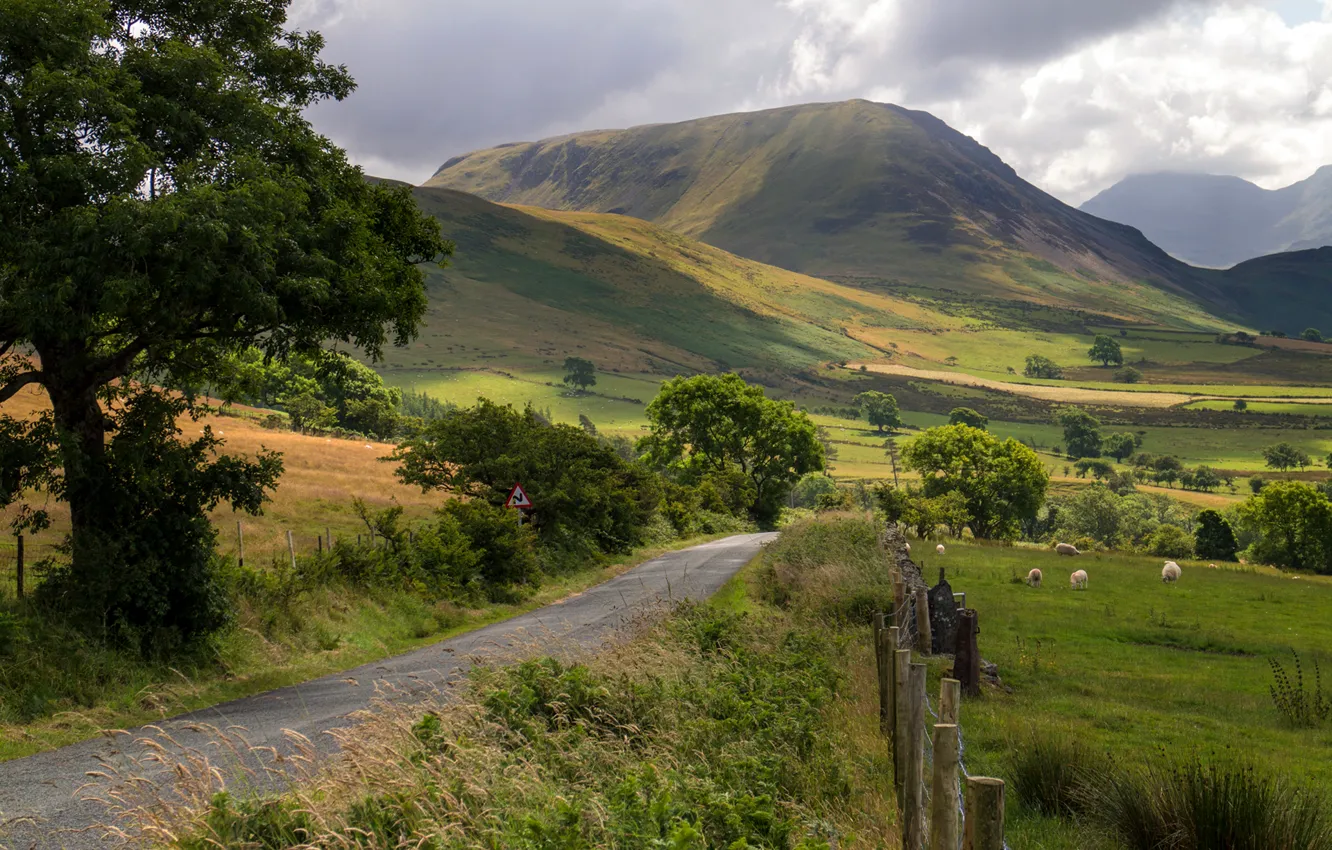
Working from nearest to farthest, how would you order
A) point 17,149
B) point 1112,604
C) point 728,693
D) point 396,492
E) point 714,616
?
point 728,693 → point 17,149 → point 714,616 → point 1112,604 → point 396,492

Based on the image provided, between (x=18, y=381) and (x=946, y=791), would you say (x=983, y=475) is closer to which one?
(x=18, y=381)

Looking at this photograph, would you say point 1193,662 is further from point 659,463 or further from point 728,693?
point 659,463

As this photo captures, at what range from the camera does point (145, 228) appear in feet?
46.0

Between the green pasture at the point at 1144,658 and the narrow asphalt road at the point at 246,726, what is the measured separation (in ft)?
24.2

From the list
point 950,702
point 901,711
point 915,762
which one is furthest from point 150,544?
point 950,702

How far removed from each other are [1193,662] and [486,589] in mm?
19885

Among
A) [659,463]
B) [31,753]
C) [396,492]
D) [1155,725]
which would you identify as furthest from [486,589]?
[659,463]

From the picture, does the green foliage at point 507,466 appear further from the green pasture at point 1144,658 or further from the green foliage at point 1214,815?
the green foliage at point 1214,815

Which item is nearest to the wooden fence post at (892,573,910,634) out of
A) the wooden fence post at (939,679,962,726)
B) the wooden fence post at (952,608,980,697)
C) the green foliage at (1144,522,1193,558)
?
the wooden fence post at (952,608,980,697)

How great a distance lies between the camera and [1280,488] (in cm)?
9100

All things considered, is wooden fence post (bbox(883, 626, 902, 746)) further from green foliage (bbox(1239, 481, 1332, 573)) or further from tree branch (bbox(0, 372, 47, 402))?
green foliage (bbox(1239, 481, 1332, 573))

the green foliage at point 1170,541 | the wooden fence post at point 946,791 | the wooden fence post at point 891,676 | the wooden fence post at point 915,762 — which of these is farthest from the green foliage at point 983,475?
the wooden fence post at point 946,791

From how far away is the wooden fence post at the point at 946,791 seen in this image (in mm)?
5297

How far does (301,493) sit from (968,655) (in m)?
40.2
